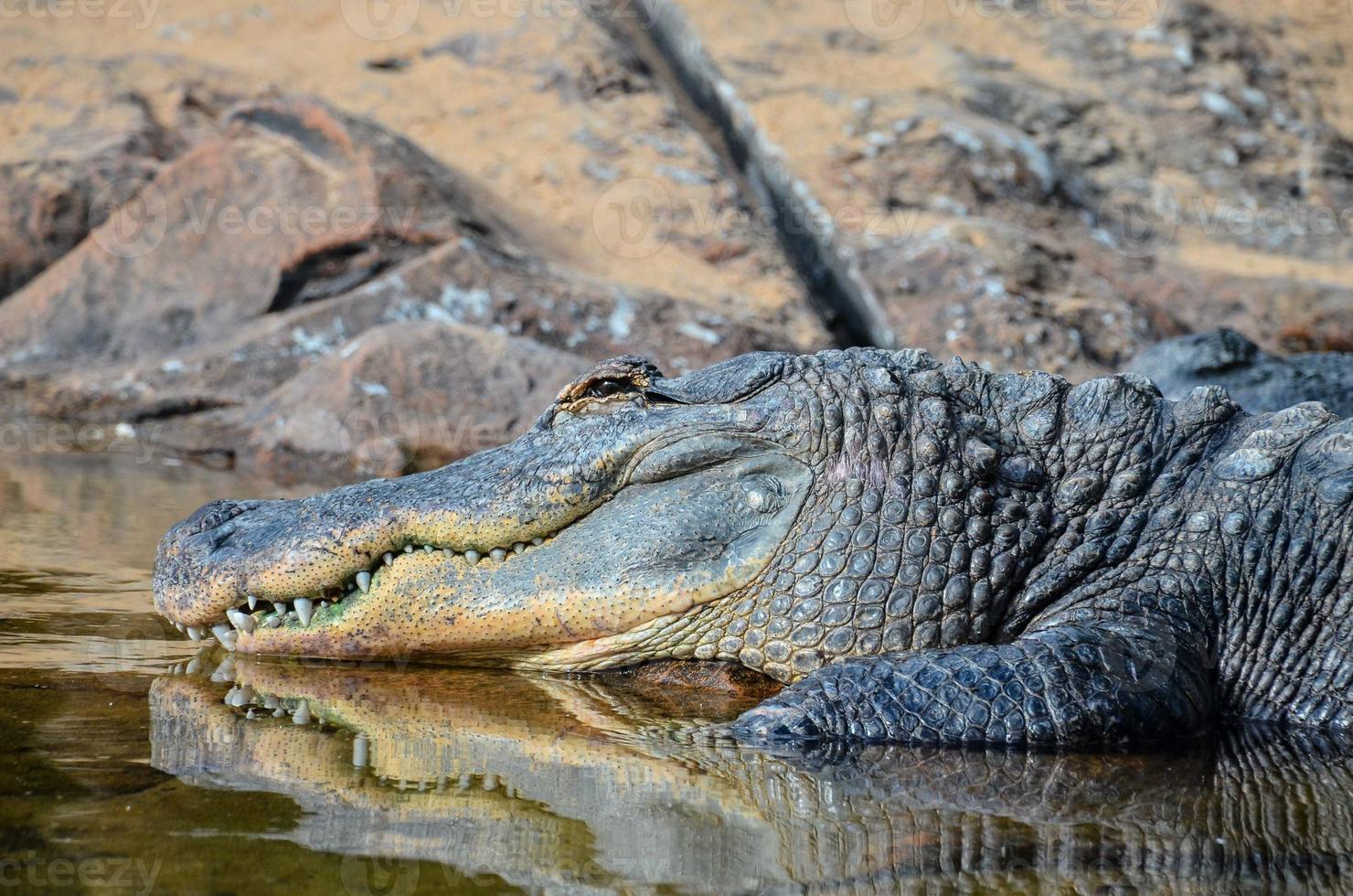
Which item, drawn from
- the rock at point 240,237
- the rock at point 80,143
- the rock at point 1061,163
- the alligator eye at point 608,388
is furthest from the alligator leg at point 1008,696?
the rock at point 80,143

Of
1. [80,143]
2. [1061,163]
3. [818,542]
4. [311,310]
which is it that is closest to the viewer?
[818,542]

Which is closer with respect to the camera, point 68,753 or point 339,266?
point 68,753

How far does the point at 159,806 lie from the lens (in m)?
2.29

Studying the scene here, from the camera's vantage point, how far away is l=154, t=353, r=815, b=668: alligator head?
11.3ft

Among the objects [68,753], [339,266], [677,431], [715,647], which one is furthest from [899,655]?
[339,266]

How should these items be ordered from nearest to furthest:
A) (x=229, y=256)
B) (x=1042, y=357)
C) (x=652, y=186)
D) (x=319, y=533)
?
1. (x=319, y=533)
2. (x=1042, y=357)
3. (x=229, y=256)
4. (x=652, y=186)

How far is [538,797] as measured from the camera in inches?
98.8

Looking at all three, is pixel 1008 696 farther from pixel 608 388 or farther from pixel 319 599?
pixel 319 599

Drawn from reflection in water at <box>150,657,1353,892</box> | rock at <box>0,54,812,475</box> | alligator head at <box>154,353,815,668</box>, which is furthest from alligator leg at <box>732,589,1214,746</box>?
rock at <box>0,54,812,475</box>

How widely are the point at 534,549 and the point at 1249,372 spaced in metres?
4.07

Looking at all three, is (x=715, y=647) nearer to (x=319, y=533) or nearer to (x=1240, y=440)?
(x=319, y=533)

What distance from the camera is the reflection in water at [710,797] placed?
7.19 feet

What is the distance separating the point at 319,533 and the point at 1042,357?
6436 millimetres

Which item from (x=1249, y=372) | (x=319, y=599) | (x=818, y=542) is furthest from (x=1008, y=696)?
(x=1249, y=372)
